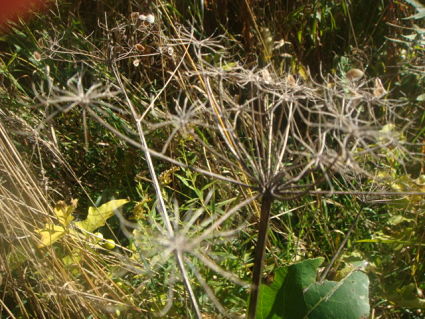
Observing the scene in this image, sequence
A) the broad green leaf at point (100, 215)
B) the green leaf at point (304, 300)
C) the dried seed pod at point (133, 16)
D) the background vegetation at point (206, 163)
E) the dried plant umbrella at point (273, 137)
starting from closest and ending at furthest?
the dried plant umbrella at point (273, 137), the background vegetation at point (206, 163), the green leaf at point (304, 300), the broad green leaf at point (100, 215), the dried seed pod at point (133, 16)

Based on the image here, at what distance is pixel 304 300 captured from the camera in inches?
49.8

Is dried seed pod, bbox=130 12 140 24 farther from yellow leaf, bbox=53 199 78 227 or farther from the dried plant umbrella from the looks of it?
yellow leaf, bbox=53 199 78 227

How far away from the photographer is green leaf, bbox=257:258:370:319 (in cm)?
126

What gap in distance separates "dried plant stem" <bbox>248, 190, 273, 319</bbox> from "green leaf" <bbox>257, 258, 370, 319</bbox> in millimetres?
183

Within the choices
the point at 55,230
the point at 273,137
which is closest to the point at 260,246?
the point at 273,137

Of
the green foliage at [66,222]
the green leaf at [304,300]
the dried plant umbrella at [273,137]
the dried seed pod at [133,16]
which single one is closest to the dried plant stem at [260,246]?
the dried plant umbrella at [273,137]

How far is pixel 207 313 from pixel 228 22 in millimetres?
1301

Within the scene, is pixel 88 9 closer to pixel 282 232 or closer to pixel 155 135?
pixel 155 135

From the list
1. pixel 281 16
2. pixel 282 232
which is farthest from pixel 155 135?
pixel 281 16

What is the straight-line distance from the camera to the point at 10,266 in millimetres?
1393

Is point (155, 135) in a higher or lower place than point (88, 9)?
lower

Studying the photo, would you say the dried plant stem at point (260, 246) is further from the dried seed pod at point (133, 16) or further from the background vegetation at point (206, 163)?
the dried seed pod at point (133, 16)

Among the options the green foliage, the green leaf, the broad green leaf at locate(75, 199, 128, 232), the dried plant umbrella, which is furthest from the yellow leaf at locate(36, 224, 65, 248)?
the green leaf

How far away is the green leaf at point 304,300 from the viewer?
126 centimetres
